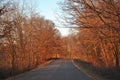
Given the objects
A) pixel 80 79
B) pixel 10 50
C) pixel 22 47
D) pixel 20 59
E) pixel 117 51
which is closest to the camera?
pixel 80 79

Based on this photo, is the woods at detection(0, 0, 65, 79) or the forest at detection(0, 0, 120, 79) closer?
the forest at detection(0, 0, 120, 79)

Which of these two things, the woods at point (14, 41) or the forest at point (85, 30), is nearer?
the forest at point (85, 30)

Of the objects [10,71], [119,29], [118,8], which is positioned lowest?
[10,71]

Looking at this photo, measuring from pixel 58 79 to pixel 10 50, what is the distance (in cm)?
1323

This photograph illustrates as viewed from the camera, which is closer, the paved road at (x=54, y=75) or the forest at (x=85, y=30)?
the forest at (x=85, y=30)

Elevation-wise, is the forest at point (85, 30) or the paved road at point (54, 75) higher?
the forest at point (85, 30)

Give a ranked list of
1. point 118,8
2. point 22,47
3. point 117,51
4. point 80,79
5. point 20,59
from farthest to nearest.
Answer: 1. point 22,47
2. point 20,59
3. point 117,51
4. point 80,79
5. point 118,8

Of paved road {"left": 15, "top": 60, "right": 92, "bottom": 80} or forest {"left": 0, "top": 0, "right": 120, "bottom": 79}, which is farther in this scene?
paved road {"left": 15, "top": 60, "right": 92, "bottom": 80}

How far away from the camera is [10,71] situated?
35.5m

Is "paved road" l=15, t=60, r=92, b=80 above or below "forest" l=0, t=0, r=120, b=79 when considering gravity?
below

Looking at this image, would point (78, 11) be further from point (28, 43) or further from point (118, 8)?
point (28, 43)

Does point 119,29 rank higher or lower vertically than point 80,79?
higher

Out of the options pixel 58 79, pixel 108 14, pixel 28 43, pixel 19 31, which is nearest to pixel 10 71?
pixel 58 79

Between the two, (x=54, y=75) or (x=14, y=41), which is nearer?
(x=54, y=75)
